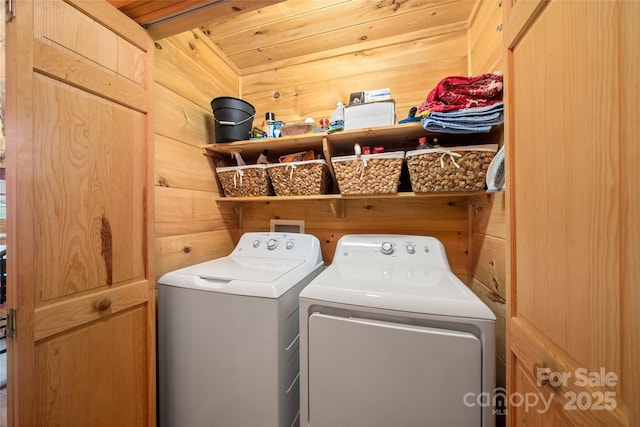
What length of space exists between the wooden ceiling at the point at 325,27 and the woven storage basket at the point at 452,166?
0.87m

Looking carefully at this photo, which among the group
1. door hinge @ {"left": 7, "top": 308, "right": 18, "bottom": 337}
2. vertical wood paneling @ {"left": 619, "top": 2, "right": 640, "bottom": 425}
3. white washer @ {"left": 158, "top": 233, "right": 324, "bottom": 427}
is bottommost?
white washer @ {"left": 158, "top": 233, "right": 324, "bottom": 427}

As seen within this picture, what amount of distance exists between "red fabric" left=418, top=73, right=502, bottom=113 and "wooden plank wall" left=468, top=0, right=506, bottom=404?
90mm

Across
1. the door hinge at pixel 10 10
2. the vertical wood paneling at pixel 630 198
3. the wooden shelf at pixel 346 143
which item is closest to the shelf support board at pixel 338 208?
the wooden shelf at pixel 346 143

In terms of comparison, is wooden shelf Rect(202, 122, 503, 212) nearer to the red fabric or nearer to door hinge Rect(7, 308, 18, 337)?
the red fabric

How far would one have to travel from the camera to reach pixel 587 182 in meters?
0.40

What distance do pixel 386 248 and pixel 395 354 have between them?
54 centimetres

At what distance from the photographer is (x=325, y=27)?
1429 mm

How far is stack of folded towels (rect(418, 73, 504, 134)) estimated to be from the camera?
3.13ft

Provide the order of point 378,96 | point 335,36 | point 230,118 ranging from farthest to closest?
point 335,36 → point 230,118 → point 378,96

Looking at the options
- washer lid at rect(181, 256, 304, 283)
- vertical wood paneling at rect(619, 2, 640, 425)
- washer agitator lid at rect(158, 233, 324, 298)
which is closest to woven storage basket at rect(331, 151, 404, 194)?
washer agitator lid at rect(158, 233, 324, 298)

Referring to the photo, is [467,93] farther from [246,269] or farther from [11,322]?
[11,322]

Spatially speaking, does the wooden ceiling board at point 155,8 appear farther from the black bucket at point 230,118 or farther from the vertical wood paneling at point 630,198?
the vertical wood paneling at point 630,198

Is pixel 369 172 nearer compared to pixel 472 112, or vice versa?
pixel 472 112

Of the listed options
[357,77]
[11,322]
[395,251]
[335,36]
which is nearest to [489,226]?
[395,251]
